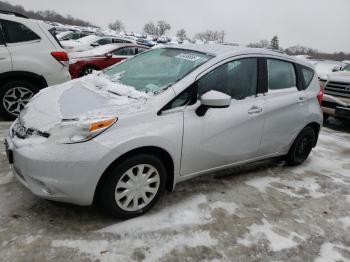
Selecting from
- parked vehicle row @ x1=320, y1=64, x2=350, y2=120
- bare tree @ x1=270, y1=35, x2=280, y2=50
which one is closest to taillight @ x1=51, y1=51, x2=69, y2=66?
parked vehicle row @ x1=320, y1=64, x2=350, y2=120

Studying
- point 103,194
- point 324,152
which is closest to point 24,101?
point 103,194

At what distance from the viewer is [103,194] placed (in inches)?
114

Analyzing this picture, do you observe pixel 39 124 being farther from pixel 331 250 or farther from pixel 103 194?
pixel 331 250

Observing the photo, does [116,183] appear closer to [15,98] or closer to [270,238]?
[270,238]

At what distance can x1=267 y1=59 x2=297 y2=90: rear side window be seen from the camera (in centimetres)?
417

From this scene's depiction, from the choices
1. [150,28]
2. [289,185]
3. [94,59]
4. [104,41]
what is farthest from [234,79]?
[150,28]

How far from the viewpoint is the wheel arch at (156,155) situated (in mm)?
2861

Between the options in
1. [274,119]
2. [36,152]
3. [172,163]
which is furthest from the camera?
[274,119]

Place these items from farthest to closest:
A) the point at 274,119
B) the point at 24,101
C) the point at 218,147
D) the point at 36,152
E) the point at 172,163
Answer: the point at 24,101 → the point at 274,119 → the point at 218,147 → the point at 172,163 → the point at 36,152

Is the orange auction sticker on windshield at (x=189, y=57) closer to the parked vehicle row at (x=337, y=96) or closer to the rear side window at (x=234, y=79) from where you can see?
the rear side window at (x=234, y=79)

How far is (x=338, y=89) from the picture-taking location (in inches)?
308

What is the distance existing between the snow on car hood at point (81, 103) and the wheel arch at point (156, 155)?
349 millimetres

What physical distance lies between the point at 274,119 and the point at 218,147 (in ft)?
3.22

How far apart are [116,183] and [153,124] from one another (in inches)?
23.8
